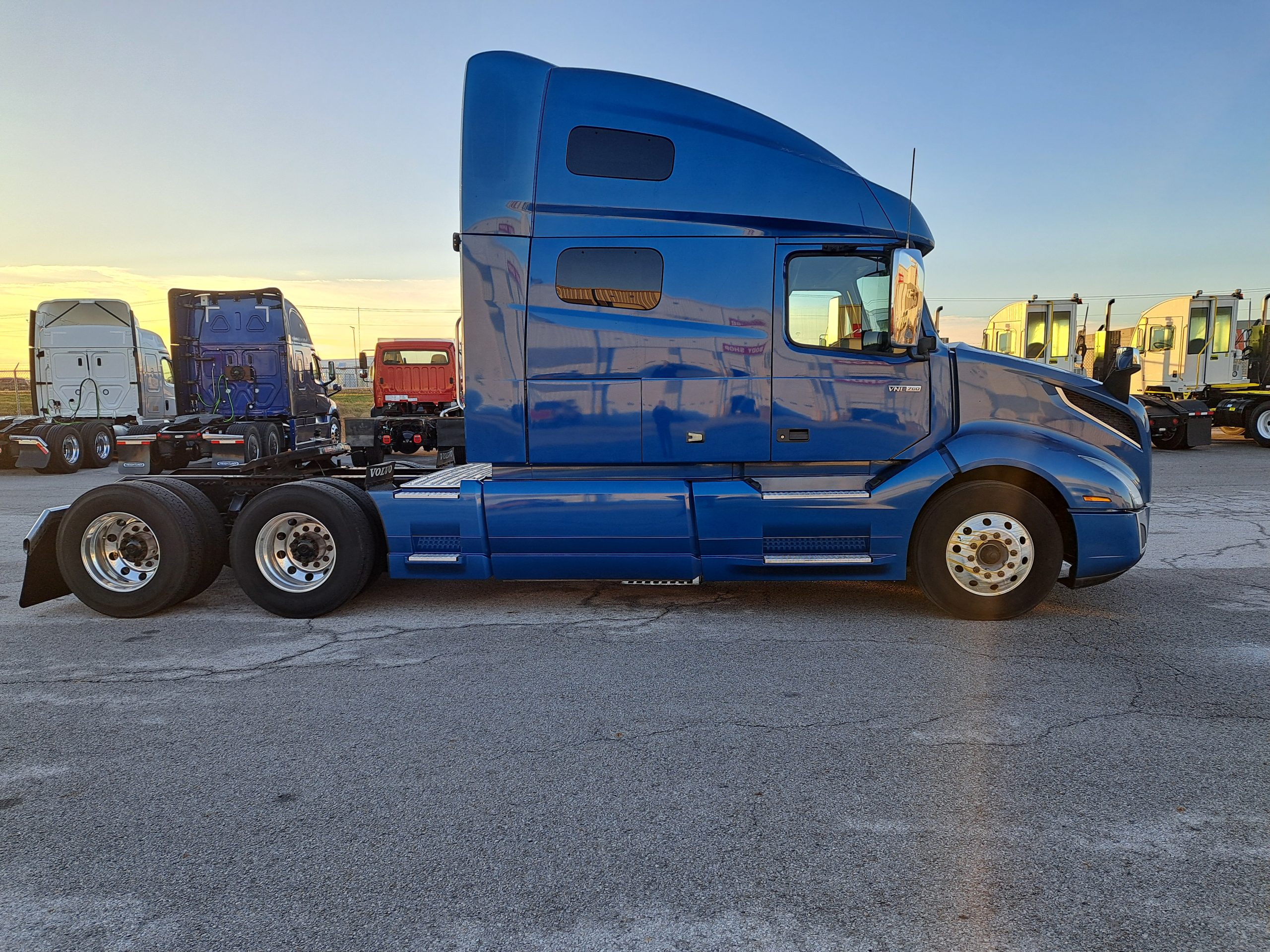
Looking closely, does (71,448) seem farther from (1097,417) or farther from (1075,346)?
(1075,346)

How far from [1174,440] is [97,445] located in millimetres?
23268

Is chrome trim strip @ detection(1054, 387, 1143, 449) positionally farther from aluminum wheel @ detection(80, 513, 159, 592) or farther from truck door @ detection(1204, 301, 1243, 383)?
truck door @ detection(1204, 301, 1243, 383)

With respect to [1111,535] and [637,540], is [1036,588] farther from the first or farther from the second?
[637,540]

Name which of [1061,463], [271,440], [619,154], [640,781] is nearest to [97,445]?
[271,440]

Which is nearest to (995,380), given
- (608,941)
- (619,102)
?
(619,102)

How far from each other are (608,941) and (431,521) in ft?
12.1

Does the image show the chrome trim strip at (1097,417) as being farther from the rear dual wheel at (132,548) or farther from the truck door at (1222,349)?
the truck door at (1222,349)

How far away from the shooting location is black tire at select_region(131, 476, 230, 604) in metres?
5.79

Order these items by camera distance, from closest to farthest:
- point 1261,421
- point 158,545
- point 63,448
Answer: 1. point 158,545
2. point 63,448
3. point 1261,421

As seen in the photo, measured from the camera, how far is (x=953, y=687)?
420 centimetres

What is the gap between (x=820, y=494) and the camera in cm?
542

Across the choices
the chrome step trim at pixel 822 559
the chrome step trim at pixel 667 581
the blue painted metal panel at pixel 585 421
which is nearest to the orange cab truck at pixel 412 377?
the blue painted metal panel at pixel 585 421

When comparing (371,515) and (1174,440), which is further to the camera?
(1174,440)

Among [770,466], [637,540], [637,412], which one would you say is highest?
[637,412]
